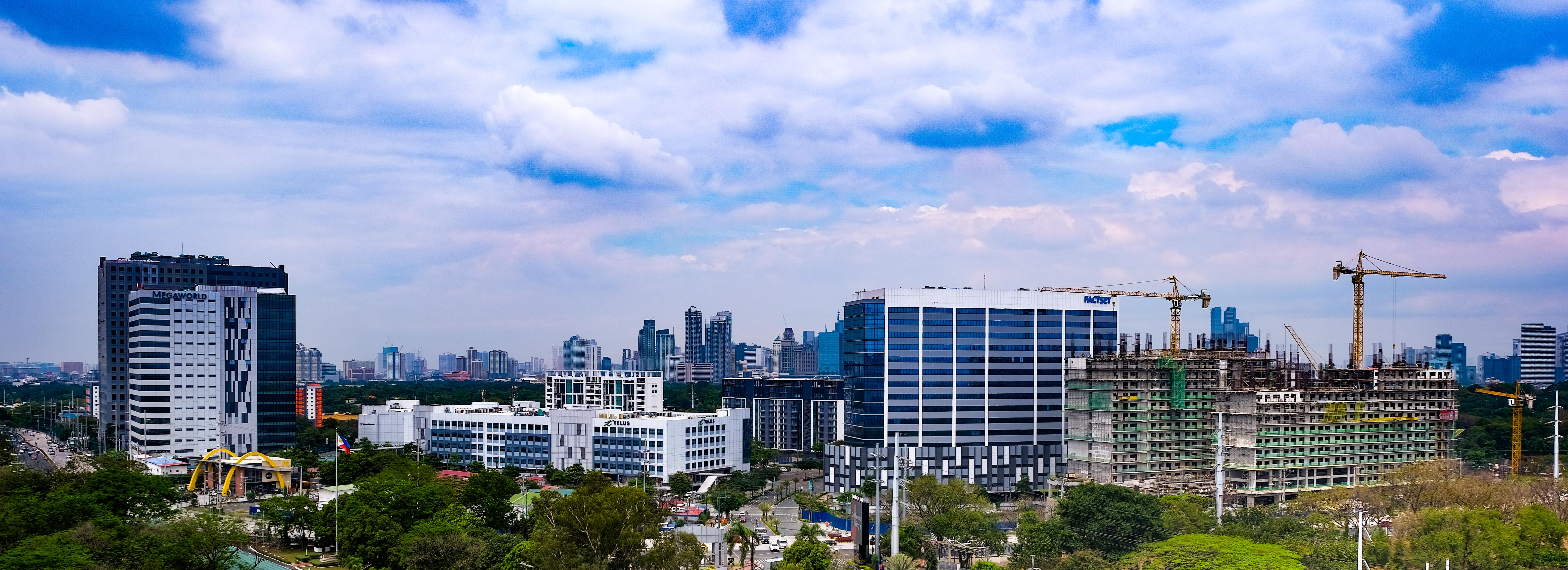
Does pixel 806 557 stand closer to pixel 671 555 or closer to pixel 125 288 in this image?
pixel 671 555

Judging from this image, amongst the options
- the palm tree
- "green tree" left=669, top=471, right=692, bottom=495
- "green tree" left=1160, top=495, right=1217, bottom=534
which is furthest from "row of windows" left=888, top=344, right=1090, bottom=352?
the palm tree

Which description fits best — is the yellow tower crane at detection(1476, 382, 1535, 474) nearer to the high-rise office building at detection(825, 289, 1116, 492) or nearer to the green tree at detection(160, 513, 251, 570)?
the high-rise office building at detection(825, 289, 1116, 492)

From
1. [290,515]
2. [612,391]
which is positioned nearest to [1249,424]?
[290,515]

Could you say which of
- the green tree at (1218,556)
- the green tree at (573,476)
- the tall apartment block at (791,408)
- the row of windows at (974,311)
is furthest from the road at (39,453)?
the green tree at (1218,556)

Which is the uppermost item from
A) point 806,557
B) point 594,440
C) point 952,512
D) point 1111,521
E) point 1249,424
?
point 1249,424

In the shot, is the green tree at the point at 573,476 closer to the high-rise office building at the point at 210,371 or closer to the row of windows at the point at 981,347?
the row of windows at the point at 981,347

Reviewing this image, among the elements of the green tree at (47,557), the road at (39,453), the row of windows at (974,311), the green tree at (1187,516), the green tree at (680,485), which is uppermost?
the row of windows at (974,311)

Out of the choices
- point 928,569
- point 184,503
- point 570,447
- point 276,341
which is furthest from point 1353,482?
point 276,341
